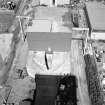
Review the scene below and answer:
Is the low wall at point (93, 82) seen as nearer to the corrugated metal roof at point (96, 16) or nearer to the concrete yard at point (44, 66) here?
the concrete yard at point (44, 66)

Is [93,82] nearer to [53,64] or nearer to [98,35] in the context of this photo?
[53,64]

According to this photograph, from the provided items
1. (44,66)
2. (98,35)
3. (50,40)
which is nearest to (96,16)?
(98,35)

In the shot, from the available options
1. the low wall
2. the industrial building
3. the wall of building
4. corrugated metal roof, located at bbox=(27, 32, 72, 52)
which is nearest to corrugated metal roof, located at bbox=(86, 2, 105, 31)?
the industrial building

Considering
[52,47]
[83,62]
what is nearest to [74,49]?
[83,62]

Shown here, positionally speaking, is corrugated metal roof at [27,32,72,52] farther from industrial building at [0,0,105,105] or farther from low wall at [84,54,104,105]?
low wall at [84,54,104,105]

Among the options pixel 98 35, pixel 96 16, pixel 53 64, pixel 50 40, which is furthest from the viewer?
pixel 96 16

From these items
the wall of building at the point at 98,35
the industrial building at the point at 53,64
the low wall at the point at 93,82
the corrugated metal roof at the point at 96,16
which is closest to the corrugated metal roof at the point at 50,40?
the industrial building at the point at 53,64

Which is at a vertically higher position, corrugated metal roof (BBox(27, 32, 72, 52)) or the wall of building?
corrugated metal roof (BBox(27, 32, 72, 52))
